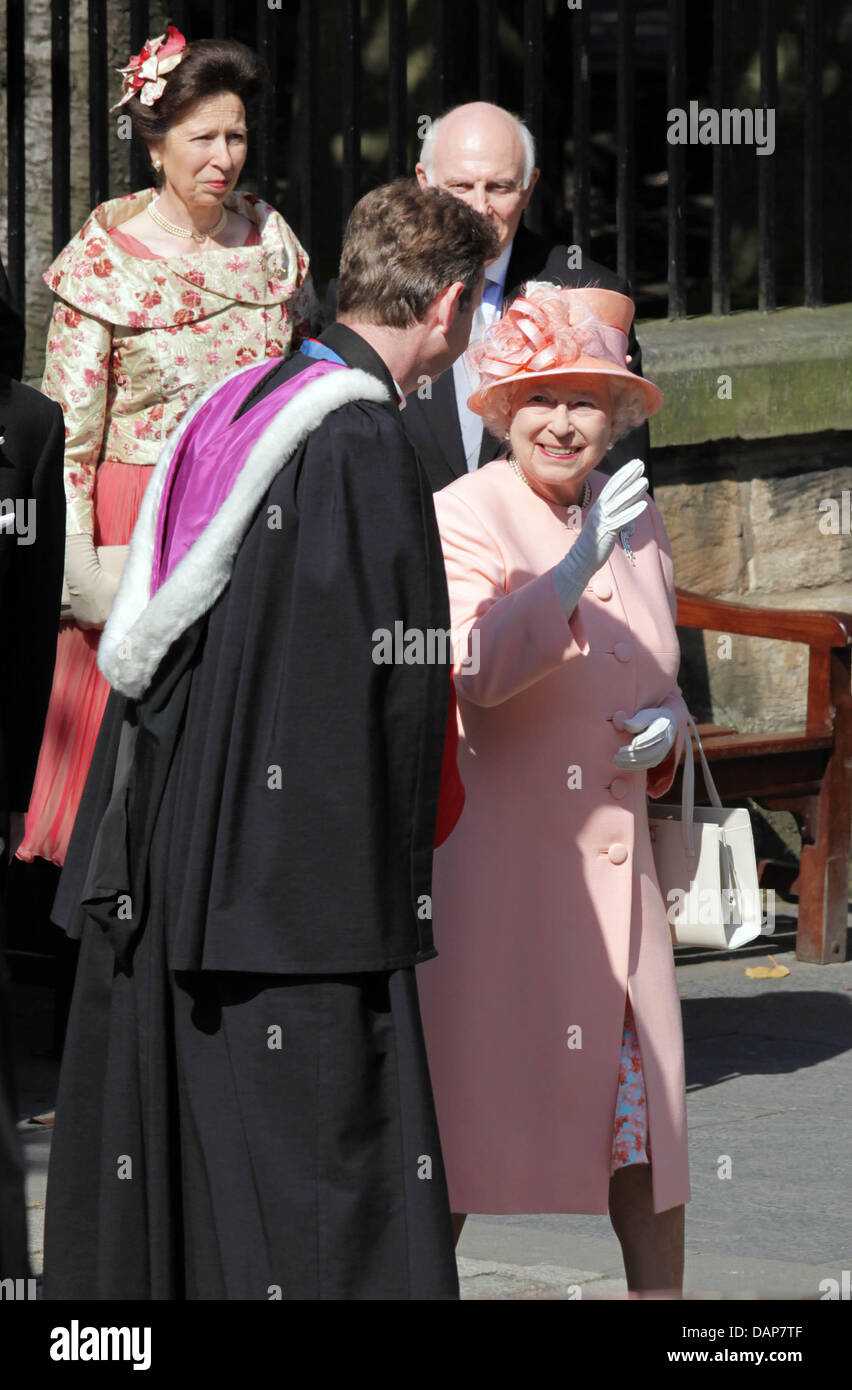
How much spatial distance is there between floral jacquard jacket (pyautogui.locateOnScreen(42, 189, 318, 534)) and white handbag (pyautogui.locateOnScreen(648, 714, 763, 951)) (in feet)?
6.01

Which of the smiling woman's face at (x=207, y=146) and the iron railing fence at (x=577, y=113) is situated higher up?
the iron railing fence at (x=577, y=113)

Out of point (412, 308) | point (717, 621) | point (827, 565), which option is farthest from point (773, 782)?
point (412, 308)

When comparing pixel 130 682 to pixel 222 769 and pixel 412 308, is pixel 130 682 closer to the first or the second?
pixel 222 769

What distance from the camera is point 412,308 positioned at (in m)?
3.44

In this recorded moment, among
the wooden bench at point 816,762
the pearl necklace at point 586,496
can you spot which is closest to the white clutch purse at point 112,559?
the pearl necklace at point 586,496

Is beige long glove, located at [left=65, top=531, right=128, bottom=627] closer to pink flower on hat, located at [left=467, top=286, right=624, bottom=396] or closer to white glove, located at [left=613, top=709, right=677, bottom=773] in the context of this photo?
pink flower on hat, located at [left=467, top=286, right=624, bottom=396]

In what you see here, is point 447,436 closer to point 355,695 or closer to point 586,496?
point 586,496

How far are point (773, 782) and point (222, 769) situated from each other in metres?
3.99

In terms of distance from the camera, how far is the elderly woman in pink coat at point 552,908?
12.4 ft

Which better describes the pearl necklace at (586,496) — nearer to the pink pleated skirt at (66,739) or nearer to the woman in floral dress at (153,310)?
the woman in floral dress at (153,310)

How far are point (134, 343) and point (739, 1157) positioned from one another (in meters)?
2.33

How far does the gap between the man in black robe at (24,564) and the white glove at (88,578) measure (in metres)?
1.03

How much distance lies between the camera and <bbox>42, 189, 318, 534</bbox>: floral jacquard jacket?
530cm
